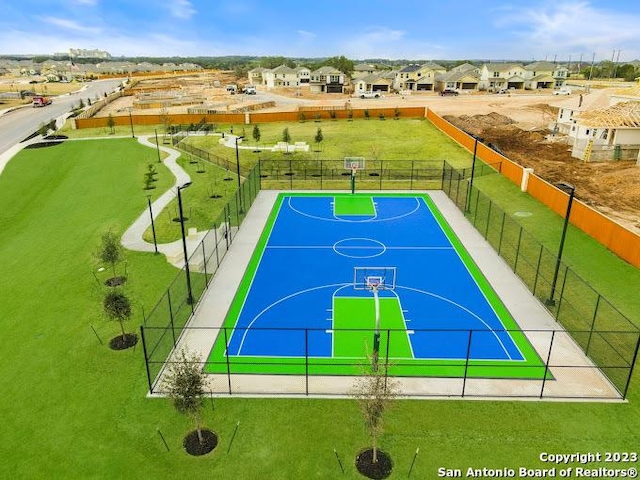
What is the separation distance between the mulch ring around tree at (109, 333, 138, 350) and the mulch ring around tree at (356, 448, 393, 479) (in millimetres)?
9523

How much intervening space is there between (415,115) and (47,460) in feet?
228

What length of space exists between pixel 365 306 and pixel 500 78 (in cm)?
12841

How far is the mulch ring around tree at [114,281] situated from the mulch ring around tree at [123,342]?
4697 millimetres

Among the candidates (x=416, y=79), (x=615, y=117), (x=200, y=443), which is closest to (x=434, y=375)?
(x=200, y=443)

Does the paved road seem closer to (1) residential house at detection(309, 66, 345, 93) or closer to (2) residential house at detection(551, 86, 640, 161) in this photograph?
(1) residential house at detection(309, 66, 345, 93)

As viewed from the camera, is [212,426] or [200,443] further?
[212,426]

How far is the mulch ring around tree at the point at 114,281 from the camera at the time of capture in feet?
71.5

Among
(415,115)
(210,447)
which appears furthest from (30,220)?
(415,115)

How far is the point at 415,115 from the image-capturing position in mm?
73188

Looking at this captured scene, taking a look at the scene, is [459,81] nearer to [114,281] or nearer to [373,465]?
[114,281]

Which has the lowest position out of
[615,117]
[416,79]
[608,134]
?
[608,134]

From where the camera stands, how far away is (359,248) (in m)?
26.9

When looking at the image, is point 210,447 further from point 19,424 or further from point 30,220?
point 30,220

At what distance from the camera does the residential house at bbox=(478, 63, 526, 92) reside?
129 meters
